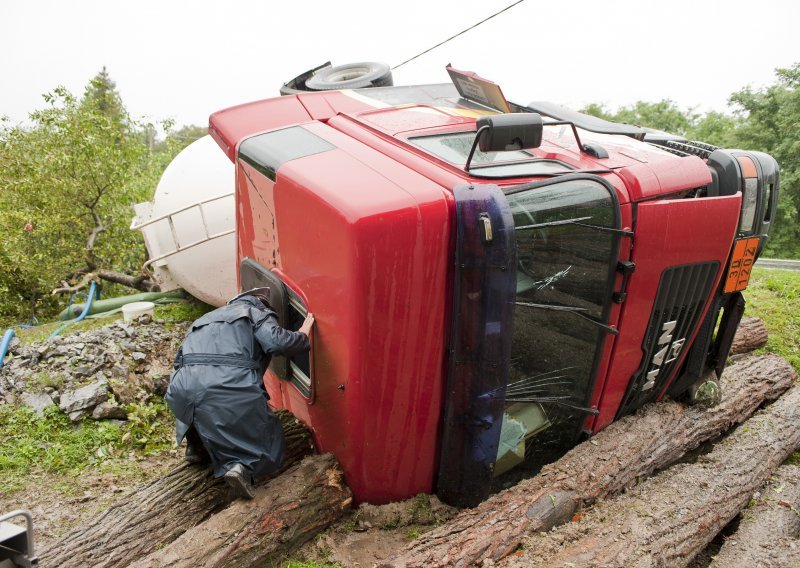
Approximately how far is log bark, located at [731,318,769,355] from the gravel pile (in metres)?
5.22

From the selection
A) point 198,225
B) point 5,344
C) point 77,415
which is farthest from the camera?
point 198,225

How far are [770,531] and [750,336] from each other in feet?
9.16

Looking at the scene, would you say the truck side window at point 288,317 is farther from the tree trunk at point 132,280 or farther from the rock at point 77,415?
the tree trunk at point 132,280

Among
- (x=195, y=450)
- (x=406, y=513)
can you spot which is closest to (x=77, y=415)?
(x=195, y=450)

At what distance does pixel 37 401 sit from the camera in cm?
539

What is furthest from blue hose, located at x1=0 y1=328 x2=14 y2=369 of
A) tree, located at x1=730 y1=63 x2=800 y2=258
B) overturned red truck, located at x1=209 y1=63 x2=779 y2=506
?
tree, located at x1=730 y1=63 x2=800 y2=258

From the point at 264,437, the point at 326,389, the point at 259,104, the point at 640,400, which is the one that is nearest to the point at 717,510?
the point at 640,400

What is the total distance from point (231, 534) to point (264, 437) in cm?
53

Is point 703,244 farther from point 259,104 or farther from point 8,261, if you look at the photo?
point 8,261

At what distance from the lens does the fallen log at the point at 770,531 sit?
3.69m

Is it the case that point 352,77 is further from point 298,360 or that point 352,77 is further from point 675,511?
point 675,511

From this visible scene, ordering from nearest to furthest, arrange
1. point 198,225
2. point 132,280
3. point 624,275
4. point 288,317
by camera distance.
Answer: point 624,275 < point 288,317 < point 198,225 < point 132,280

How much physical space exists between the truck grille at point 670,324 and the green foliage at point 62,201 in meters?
8.26

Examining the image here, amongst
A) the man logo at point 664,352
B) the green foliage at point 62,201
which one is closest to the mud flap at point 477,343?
the man logo at point 664,352
